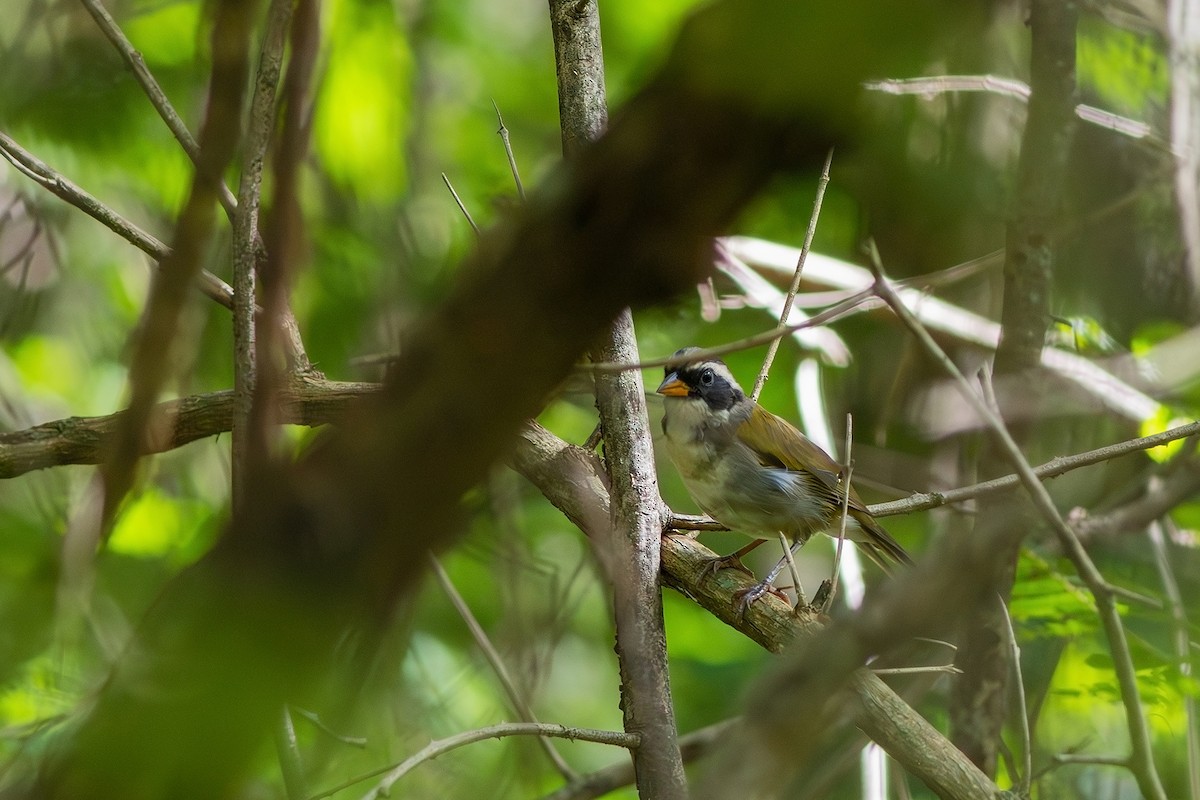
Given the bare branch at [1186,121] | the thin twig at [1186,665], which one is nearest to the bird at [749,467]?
the thin twig at [1186,665]

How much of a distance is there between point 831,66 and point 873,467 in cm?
541

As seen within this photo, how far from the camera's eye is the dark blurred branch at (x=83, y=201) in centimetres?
310

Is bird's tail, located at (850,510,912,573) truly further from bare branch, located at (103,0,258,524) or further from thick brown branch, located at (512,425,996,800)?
bare branch, located at (103,0,258,524)

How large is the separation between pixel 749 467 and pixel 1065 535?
2.45 metres

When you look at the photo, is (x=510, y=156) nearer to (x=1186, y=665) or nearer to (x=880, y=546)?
(x=880, y=546)

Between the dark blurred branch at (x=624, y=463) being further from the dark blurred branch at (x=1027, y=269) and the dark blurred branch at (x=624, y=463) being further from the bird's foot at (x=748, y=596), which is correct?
the dark blurred branch at (x=1027, y=269)

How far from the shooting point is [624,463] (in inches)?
125

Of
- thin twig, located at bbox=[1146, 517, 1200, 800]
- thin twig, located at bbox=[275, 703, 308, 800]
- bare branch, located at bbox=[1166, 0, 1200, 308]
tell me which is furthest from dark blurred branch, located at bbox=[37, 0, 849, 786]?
bare branch, located at bbox=[1166, 0, 1200, 308]

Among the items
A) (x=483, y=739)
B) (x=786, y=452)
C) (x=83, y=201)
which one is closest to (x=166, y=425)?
(x=83, y=201)

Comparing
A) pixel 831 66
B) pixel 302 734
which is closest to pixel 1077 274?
pixel 302 734

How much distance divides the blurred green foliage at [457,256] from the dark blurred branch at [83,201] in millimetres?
218

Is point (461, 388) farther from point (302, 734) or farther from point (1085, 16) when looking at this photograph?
point (1085, 16)

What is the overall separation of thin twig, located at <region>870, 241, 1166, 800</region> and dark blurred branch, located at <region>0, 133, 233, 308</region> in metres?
1.93

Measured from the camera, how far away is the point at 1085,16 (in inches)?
201
